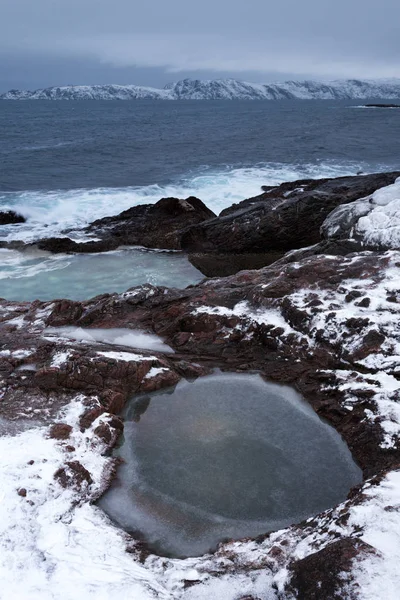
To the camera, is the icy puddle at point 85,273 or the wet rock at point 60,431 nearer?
the wet rock at point 60,431

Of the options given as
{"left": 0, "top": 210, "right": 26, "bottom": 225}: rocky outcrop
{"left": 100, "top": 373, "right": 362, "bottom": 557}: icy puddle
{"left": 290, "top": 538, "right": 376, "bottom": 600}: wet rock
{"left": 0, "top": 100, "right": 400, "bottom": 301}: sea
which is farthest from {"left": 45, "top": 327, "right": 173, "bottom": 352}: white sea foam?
{"left": 0, "top": 210, "right": 26, "bottom": 225}: rocky outcrop

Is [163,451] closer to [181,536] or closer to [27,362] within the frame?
[181,536]

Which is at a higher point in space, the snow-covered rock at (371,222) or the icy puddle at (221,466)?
the snow-covered rock at (371,222)

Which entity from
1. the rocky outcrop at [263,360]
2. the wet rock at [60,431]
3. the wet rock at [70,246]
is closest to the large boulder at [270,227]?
the wet rock at [70,246]

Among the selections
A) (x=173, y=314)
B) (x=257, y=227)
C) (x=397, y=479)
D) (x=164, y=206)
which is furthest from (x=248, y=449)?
(x=164, y=206)

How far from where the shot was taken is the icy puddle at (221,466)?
5414mm

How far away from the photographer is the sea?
15119 millimetres

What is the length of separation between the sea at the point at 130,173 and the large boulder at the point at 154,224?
2.12 feet

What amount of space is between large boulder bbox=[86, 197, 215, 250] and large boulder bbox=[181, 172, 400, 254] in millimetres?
1048

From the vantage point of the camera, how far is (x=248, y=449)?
640 cm

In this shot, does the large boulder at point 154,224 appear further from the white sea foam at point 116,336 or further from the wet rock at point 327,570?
the wet rock at point 327,570

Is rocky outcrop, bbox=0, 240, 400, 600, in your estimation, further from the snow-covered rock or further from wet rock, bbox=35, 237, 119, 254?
wet rock, bbox=35, 237, 119, 254

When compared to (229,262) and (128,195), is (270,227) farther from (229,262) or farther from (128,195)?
(128,195)

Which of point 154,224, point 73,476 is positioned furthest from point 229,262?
point 73,476
